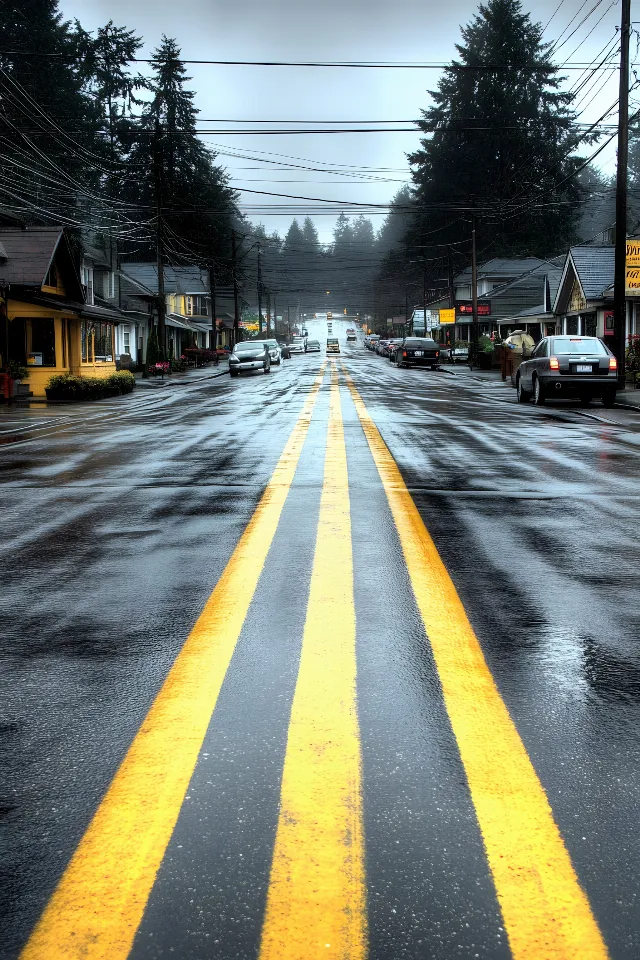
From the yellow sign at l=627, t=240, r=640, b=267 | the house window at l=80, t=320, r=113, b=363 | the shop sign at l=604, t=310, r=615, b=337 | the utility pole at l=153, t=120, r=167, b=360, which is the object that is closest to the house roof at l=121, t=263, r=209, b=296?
the utility pole at l=153, t=120, r=167, b=360

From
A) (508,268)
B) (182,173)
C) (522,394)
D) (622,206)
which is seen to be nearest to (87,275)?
(622,206)

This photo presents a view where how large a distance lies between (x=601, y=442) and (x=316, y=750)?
12.0 metres

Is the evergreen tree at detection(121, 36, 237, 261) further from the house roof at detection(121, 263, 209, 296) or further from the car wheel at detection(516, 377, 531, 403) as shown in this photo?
the car wheel at detection(516, 377, 531, 403)

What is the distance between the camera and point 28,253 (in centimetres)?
3269

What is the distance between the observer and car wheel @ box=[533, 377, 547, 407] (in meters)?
23.0

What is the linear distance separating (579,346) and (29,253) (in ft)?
65.3

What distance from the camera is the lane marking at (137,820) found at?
7.25 feet

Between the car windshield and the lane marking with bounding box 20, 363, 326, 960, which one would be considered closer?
the lane marking with bounding box 20, 363, 326, 960

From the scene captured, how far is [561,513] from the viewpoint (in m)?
7.95

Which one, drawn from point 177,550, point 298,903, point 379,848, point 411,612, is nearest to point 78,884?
point 298,903

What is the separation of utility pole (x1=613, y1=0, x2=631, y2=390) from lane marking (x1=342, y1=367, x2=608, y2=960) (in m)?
23.8

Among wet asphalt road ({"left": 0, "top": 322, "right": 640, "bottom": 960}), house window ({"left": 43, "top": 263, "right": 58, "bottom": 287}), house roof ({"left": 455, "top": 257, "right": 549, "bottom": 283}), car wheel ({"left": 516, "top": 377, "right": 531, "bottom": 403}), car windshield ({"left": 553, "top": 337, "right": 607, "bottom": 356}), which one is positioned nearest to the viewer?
wet asphalt road ({"left": 0, "top": 322, "right": 640, "bottom": 960})

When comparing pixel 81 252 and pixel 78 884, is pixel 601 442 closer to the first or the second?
pixel 78 884

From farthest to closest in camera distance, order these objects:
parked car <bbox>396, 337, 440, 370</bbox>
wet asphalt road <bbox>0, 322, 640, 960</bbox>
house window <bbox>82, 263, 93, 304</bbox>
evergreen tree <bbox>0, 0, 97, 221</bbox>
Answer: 1. evergreen tree <bbox>0, 0, 97, 221</bbox>
2. parked car <bbox>396, 337, 440, 370</bbox>
3. house window <bbox>82, 263, 93, 304</bbox>
4. wet asphalt road <bbox>0, 322, 640, 960</bbox>
